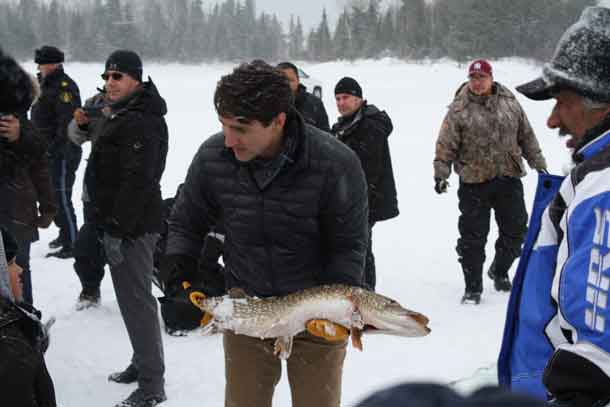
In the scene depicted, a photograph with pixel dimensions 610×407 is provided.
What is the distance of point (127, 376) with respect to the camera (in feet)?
13.8

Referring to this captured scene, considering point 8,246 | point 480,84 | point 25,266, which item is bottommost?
point 25,266

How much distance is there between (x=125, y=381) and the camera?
4199 millimetres

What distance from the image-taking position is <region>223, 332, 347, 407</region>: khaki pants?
2572 millimetres

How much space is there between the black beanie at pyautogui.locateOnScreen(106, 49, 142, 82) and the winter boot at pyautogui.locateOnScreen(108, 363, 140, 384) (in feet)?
6.46

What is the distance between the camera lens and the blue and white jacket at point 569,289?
54.9 inches

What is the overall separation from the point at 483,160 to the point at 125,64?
10.5ft

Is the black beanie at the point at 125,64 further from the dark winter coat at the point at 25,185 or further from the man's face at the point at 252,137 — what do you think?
the man's face at the point at 252,137

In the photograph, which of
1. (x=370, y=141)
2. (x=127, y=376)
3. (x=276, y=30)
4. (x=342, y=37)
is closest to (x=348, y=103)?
(x=370, y=141)

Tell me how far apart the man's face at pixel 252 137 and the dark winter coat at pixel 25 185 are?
2.46 m

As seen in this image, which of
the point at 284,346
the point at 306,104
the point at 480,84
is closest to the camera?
the point at 284,346

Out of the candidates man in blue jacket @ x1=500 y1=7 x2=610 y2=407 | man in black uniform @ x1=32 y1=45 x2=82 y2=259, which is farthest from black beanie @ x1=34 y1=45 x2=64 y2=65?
man in blue jacket @ x1=500 y1=7 x2=610 y2=407

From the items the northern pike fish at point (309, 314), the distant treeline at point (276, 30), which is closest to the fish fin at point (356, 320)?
the northern pike fish at point (309, 314)

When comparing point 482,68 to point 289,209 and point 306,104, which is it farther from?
point 289,209

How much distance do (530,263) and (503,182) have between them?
3938 millimetres
